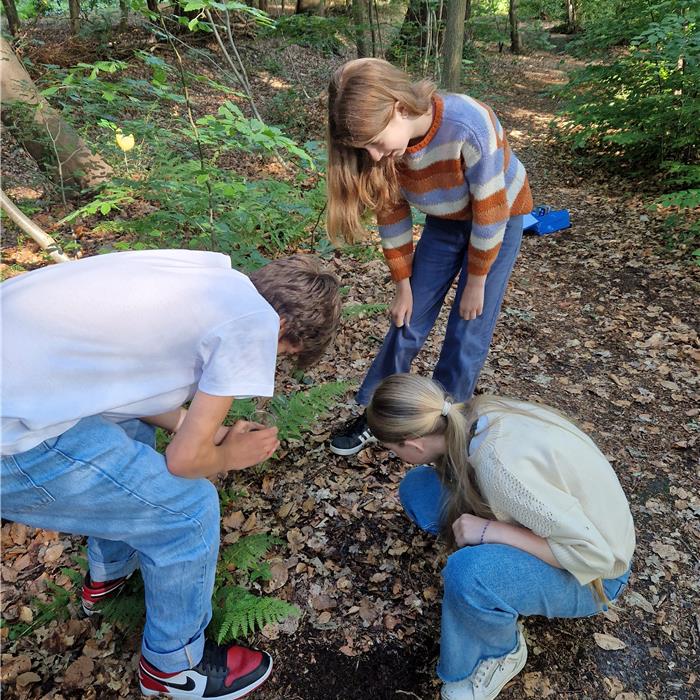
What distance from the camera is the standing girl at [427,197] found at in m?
2.14

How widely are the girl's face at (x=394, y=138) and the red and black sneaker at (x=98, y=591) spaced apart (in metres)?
2.17

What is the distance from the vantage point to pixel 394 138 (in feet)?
7.16

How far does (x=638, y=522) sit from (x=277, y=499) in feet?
6.79

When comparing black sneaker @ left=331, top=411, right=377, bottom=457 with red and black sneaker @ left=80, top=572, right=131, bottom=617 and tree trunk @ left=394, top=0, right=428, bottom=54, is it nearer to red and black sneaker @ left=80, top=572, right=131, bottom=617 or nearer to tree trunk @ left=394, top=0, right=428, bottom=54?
red and black sneaker @ left=80, top=572, right=131, bottom=617

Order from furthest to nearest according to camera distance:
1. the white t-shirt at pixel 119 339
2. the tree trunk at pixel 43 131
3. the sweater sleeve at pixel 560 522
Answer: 1. the tree trunk at pixel 43 131
2. the sweater sleeve at pixel 560 522
3. the white t-shirt at pixel 119 339

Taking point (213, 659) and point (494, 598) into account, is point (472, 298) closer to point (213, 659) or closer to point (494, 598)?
point (494, 598)

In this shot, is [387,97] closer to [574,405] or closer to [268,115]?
[574,405]

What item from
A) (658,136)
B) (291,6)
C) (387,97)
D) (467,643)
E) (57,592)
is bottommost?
(57,592)

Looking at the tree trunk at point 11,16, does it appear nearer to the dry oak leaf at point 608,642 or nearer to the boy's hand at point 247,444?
the boy's hand at point 247,444

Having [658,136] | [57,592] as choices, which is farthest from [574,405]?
[658,136]

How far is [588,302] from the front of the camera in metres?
5.20

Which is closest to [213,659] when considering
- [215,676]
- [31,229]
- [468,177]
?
[215,676]

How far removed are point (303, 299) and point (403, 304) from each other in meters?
1.08

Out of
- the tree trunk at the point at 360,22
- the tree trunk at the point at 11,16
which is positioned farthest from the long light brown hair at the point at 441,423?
the tree trunk at the point at 11,16
